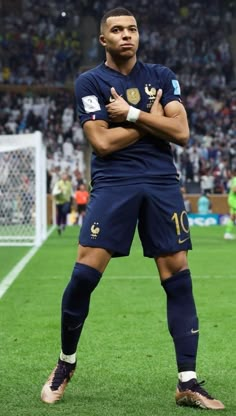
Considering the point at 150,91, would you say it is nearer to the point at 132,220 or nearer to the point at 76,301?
the point at 132,220

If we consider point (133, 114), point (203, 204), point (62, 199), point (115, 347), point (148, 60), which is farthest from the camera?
point (148, 60)

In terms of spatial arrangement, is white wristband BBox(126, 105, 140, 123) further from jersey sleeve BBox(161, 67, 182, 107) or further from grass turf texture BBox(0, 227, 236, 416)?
grass turf texture BBox(0, 227, 236, 416)

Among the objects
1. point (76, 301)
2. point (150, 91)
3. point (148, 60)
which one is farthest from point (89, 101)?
point (148, 60)

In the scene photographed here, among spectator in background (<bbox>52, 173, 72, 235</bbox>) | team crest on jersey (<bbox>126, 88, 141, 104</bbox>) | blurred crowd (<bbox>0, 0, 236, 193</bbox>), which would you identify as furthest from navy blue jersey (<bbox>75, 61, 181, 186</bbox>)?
blurred crowd (<bbox>0, 0, 236, 193</bbox>)

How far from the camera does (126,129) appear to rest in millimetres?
5965

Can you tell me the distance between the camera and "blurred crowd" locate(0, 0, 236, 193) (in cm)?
4459

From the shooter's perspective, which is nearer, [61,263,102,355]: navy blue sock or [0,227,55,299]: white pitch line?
[61,263,102,355]: navy blue sock

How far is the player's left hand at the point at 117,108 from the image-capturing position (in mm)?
5898

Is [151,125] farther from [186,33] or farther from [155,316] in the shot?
[186,33]

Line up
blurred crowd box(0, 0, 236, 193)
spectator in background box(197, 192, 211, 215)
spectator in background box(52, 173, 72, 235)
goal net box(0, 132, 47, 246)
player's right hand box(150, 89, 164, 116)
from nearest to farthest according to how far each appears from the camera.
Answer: player's right hand box(150, 89, 164, 116) < goal net box(0, 132, 47, 246) < spectator in background box(52, 173, 72, 235) < spectator in background box(197, 192, 211, 215) < blurred crowd box(0, 0, 236, 193)

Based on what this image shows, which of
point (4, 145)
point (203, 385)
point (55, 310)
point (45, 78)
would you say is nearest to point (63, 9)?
point (45, 78)

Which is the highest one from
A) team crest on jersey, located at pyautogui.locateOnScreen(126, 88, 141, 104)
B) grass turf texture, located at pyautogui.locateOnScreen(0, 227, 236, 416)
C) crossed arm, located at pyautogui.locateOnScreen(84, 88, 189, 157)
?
team crest on jersey, located at pyautogui.locateOnScreen(126, 88, 141, 104)

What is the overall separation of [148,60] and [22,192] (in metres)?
19.2

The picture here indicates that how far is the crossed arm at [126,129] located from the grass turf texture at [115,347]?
4.62 feet
